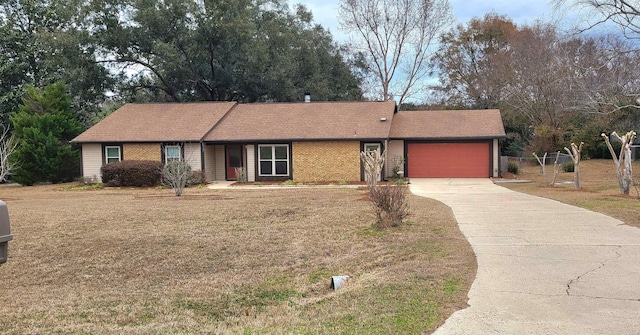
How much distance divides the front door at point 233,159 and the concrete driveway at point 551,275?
1666 cm

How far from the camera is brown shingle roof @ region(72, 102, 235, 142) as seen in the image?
25406 millimetres

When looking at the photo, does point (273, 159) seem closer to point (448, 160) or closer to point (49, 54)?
point (448, 160)

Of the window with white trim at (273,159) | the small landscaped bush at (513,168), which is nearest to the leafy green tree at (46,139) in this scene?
the window with white trim at (273,159)

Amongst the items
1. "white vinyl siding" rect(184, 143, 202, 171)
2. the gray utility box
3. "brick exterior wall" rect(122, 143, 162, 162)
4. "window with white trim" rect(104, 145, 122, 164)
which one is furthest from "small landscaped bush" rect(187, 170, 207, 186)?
the gray utility box

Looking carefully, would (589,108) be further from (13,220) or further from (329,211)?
(13,220)

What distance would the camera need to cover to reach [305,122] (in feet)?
86.4

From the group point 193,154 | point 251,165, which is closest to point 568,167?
point 251,165

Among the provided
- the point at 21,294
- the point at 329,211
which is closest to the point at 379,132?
the point at 329,211

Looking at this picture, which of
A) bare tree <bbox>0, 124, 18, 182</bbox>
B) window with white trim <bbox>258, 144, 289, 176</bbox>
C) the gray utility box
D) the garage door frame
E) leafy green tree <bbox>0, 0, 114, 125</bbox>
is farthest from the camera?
leafy green tree <bbox>0, 0, 114, 125</bbox>

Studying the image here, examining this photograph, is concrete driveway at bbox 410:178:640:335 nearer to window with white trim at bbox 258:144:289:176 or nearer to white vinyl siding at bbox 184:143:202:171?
window with white trim at bbox 258:144:289:176

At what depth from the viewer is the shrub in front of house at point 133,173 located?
23.4m

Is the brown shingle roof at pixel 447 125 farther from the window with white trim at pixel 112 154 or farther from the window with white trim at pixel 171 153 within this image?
the window with white trim at pixel 112 154

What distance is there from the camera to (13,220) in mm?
12320

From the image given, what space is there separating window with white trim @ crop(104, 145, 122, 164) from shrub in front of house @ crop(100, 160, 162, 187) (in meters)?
1.92
